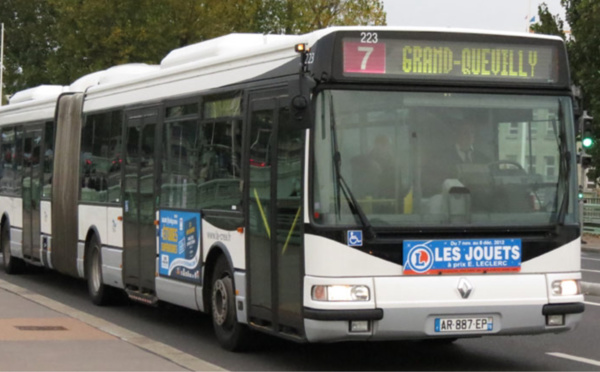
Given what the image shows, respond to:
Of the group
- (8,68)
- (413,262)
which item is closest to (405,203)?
(413,262)

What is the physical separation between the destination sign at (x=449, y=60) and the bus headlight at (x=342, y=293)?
1.69 m

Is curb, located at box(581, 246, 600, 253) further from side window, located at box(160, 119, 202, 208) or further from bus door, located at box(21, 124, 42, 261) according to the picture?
side window, located at box(160, 119, 202, 208)

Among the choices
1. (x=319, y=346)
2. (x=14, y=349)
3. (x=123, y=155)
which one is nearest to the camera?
(x=14, y=349)

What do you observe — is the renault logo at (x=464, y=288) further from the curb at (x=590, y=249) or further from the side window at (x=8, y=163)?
the curb at (x=590, y=249)

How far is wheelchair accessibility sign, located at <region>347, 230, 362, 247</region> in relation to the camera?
34.4 ft

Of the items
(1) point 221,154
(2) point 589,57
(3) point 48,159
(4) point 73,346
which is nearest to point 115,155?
(3) point 48,159

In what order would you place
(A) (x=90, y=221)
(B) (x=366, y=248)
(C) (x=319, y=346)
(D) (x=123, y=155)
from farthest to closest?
(A) (x=90, y=221) → (D) (x=123, y=155) → (C) (x=319, y=346) → (B) (x=366, y=248)

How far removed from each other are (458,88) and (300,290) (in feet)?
6.88

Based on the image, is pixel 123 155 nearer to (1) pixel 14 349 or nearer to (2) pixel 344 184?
(1) pixel 14 349

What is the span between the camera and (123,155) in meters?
16.3

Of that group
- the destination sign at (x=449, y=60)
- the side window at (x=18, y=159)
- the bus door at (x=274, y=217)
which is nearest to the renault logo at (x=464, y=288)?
the bus door at (x=274, y=217)

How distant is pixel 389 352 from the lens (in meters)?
12.7

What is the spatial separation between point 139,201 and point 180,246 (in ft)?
6.03

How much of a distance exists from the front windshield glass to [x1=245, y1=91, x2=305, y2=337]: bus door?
0.33m
